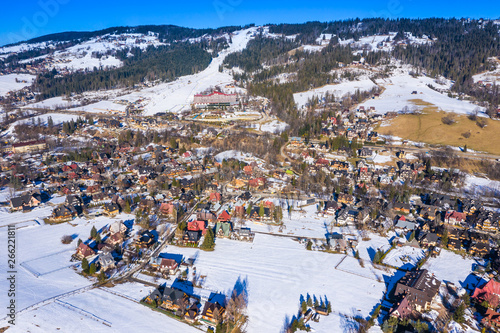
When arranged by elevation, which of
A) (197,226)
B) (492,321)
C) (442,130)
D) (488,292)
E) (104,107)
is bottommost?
(492,321)

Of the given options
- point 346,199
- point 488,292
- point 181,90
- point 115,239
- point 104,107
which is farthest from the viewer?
point 181,90

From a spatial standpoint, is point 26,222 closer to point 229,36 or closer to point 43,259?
point 43,259

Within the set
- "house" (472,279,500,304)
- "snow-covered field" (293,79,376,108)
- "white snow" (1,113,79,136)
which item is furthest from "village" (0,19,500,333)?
"snow-covered field" (293,79,376,108)

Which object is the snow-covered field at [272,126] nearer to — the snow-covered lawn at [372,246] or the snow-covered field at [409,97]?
the snow-covered field at [409,97]

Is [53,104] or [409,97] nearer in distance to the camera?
[409,97]

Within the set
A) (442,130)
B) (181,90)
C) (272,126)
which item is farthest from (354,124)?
(181,90)

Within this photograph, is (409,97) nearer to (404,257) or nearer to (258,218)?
(404,257)

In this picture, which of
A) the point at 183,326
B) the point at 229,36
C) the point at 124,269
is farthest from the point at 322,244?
the point at 229,36

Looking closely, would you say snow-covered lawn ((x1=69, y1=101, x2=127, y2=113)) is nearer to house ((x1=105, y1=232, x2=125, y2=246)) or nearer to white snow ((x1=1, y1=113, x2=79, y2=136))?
white snow ((x1=1, y1=113, x2=79, y2=136))
